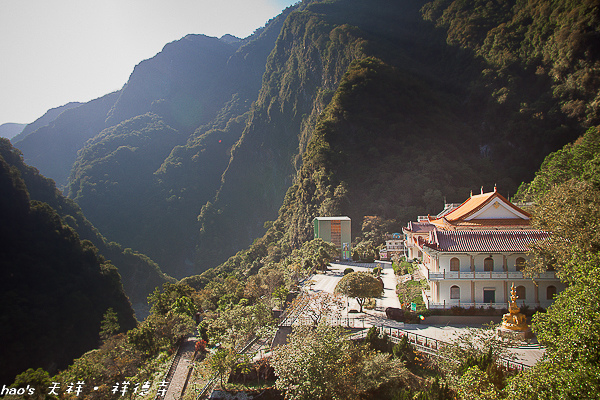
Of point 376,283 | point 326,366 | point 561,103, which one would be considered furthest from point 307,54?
point 326,366

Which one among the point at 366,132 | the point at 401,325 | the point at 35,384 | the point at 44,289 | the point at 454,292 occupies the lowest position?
the point at 44,289

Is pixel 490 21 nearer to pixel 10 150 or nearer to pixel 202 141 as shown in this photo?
pixel 10 150

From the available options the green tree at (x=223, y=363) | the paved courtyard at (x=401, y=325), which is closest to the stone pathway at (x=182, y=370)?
the green tree at (x=223, y=363)

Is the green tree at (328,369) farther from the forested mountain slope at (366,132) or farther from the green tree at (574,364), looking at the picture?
the forested mountain slope at (366,132)

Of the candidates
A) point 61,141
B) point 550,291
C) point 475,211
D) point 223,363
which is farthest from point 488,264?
point 61,141

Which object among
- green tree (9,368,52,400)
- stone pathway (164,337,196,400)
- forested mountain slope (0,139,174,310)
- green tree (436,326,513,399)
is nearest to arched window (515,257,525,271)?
green tree (436,326,513,399)

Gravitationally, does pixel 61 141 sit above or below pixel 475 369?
above

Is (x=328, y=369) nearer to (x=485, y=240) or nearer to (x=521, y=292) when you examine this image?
(x=485, y=240)
